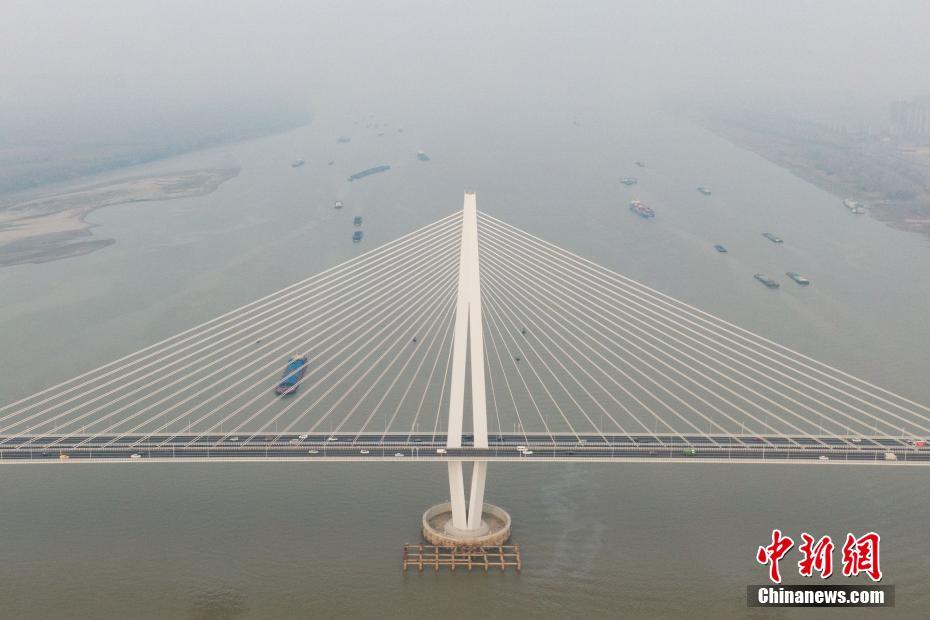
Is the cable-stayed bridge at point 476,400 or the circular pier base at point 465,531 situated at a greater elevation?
the cable-stayed bridge at point 476,400

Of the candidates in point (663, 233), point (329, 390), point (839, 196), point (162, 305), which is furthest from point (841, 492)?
point (839, 196)

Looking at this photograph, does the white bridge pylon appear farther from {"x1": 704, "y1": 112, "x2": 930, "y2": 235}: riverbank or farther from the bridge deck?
{"x1": 704, "y1": 112, "x2": 930, "y2": 235}: riverbank

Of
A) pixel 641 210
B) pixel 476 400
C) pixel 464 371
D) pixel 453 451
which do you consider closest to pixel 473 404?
pixel 476 400

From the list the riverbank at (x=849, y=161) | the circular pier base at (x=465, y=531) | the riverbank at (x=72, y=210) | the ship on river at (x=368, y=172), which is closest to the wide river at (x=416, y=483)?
the circular pier base at (x=465, y=531)

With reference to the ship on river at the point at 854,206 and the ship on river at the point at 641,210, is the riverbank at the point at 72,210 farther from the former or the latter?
the ship on river at the point at 854,206

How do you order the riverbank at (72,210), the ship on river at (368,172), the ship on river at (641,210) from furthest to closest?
the ship on river at (368,172)
the ship on river at (641,210)
the riverbank at (72,210)

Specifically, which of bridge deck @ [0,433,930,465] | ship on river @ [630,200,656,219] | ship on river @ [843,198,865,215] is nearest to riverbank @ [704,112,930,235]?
ship on river @ [843,198,865,215]
